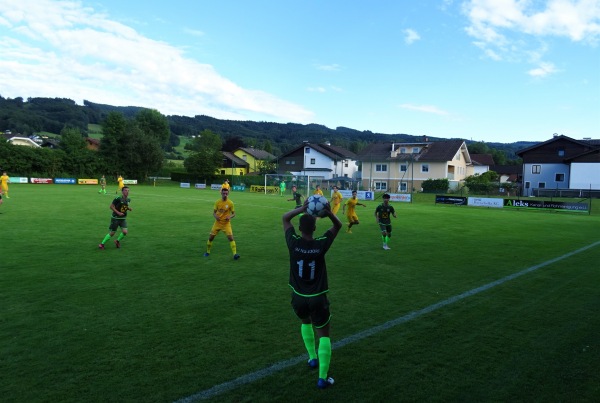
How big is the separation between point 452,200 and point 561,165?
26213 mm

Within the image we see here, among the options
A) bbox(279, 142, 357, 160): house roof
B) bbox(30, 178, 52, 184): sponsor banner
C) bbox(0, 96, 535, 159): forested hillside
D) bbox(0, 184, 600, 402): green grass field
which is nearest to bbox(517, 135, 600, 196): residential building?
bbox(279, 142, 357, 160): house roof

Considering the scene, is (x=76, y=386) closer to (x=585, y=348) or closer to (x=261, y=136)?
(x=585, y=348)

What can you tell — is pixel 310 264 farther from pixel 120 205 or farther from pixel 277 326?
pixel 120 205

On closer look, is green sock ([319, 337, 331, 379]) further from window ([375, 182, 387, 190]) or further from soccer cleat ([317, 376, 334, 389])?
window ([375, 182, 387, 190])

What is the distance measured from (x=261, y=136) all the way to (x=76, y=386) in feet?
629

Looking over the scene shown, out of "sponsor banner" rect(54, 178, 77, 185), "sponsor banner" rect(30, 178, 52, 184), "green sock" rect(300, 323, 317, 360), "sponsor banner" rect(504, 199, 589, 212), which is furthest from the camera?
"sponsor banner" rect(54, 178, 77, 185)

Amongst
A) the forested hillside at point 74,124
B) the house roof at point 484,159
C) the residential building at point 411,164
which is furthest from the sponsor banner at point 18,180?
the house roof at point 484,159

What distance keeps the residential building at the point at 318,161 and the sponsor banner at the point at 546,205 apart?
41.9 metres

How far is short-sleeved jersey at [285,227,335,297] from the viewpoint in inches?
176

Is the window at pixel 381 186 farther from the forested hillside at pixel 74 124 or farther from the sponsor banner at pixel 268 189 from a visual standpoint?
the forested hillside at pixel 74 124

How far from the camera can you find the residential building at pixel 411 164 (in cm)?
5762

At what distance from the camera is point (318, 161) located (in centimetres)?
7631

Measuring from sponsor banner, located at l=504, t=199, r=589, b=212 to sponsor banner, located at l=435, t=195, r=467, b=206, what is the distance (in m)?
3.53

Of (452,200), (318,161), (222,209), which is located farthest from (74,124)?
(222,209)
